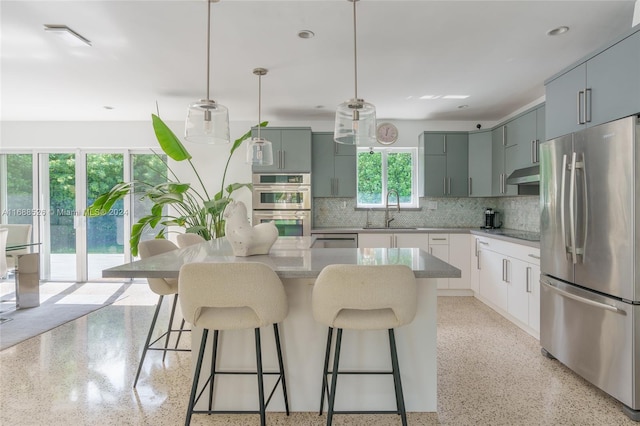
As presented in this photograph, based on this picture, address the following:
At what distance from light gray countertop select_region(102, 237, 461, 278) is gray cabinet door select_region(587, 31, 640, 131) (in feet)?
4.89

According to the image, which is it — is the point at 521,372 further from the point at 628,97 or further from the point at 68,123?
the point at 68,123

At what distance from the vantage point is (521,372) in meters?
2.79

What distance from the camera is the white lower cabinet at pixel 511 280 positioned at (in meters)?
3.49

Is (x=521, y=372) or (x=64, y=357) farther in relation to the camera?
(x=64, y=357)

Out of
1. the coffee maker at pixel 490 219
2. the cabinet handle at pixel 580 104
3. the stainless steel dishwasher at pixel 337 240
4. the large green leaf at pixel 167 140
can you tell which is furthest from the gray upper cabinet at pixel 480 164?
the large green leaf at pixel 167 140

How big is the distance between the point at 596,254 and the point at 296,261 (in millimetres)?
1971

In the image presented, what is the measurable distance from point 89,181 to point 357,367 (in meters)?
5.75

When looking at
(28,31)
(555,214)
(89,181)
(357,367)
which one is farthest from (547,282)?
(89,181)

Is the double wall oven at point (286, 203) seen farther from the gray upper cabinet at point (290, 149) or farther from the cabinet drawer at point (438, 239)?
the cabinet drawer at point (438, 239)

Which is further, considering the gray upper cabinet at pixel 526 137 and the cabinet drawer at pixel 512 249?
the gray upper cabinet at pixel 526 137

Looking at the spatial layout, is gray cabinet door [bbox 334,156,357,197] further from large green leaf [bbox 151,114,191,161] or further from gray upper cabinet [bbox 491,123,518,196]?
large green leaf [bbox 151,114,191,161]

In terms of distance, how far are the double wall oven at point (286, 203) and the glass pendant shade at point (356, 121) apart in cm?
284

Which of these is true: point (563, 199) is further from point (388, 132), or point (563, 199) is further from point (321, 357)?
point (388, 132)

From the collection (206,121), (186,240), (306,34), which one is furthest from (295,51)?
(186,240)
